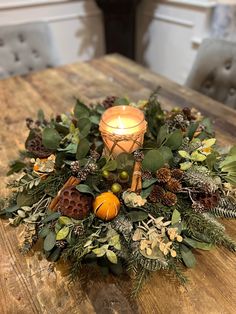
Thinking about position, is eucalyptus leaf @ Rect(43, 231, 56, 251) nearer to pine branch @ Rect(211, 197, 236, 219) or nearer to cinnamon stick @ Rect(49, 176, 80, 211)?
cinnamon stick @ Rect(49, 176, 80, 211)

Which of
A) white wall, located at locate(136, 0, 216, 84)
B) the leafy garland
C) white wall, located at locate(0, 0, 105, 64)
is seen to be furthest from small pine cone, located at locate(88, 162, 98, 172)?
white wall, located at locate(0, 0, 105, 64)

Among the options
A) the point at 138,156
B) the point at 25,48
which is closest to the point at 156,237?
the point at 138,156

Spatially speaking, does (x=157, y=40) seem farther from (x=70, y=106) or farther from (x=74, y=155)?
(x=74, y=155)

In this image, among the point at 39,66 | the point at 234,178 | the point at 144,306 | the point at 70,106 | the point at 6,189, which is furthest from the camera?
the point at 39,66

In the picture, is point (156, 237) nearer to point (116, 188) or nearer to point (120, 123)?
point (116, 188)

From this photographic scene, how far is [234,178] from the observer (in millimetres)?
657

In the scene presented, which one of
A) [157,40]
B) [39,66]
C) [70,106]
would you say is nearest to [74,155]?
[70,106]

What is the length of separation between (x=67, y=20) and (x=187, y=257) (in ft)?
8.37

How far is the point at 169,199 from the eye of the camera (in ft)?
1.97

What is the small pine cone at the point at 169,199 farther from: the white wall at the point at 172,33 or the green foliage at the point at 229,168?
the white wall at the point at 172,33

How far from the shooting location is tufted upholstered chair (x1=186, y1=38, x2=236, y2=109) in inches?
52.0

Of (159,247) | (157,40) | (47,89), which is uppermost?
(159,247)

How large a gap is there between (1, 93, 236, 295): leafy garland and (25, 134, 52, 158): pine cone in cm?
2

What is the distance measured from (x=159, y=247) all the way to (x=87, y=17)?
8.55 feet
